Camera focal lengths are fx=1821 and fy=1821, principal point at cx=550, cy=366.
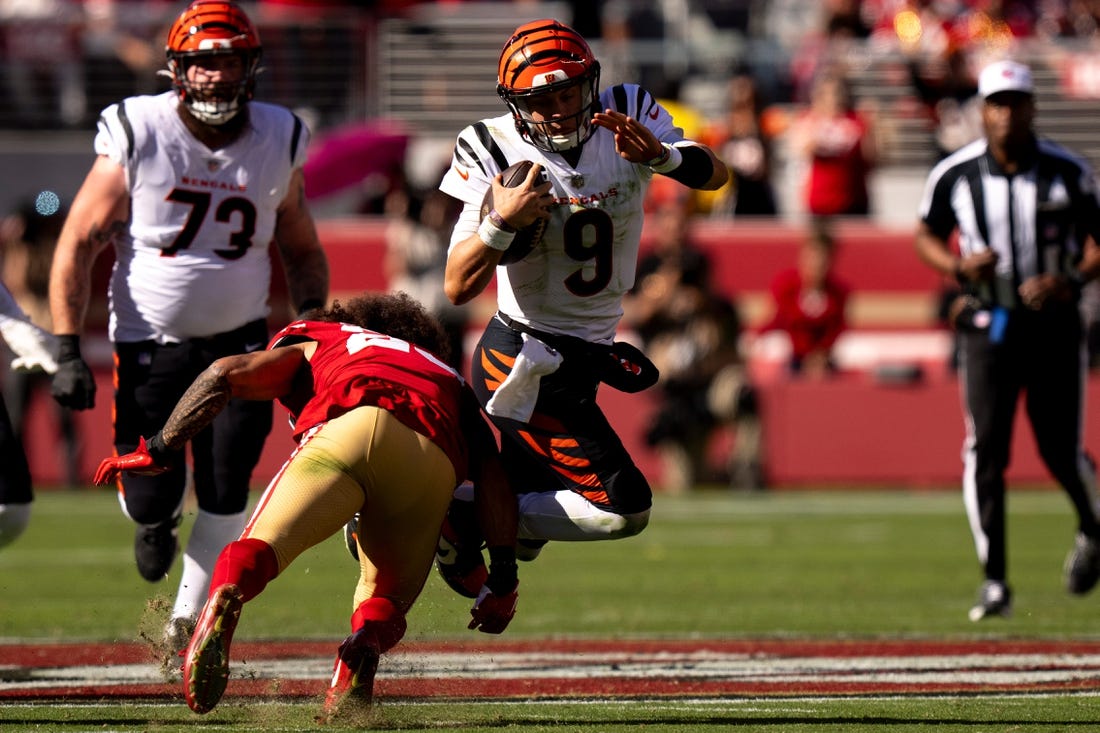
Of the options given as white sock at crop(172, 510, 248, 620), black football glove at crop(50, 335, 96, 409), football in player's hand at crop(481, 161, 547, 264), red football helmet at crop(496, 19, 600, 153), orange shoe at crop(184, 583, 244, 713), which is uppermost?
red football helmet at crop(496, 19, 600, 153)

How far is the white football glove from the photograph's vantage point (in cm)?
618

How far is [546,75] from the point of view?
549cm

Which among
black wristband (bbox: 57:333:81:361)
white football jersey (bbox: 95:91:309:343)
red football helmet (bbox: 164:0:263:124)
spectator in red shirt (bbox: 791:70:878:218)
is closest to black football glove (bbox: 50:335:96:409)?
black wristband (bbox: 57:333:81:361)

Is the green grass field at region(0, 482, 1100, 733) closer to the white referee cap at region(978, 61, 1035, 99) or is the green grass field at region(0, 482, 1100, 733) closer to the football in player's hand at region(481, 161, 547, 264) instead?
the football in player's hand at region(481, 161, 547, 264)

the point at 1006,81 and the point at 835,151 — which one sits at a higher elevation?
the point at 1006,81

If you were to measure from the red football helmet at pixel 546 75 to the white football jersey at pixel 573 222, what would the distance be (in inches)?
3.1

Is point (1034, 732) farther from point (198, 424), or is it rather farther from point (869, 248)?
point (869, 248)

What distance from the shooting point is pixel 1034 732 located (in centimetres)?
495

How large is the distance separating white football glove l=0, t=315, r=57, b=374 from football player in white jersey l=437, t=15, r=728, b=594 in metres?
1.50

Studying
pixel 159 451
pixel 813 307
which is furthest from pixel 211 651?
pixel 813 307

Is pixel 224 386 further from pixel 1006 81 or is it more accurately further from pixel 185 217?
pixel 1006 81

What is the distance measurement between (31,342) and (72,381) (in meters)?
0.22

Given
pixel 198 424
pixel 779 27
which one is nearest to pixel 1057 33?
pixel 779 27

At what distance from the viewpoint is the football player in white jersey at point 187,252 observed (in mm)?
6359
